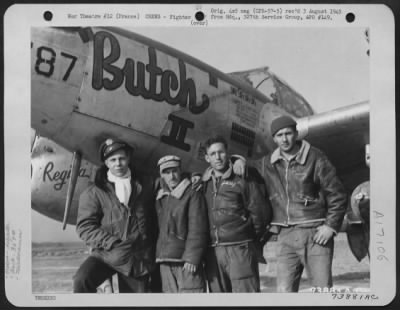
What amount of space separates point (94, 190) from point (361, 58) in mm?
1925

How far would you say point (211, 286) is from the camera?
195 inches

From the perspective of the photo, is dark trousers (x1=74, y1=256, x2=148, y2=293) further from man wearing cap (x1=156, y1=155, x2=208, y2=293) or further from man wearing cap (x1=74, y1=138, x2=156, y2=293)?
man wearing cap (x1=156, y1=155, x2=208, y2=293)

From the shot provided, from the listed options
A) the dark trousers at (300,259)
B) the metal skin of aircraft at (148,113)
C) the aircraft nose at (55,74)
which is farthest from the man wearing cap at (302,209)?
the aircraft nose at (55,74)

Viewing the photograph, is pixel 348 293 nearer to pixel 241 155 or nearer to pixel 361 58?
pixel 241 155

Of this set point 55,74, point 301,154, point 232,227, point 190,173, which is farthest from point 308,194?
point 55,74

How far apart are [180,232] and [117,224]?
40 centimetres

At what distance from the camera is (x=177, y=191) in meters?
4.93

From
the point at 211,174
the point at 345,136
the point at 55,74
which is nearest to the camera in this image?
the point at 55,74

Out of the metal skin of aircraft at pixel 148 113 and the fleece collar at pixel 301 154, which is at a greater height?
the metal skin of aircraft at pixel 148 113

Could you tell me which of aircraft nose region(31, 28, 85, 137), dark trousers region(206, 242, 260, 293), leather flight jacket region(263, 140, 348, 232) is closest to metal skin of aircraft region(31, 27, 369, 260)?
aircraft nose region(31, 28, 85, 137)

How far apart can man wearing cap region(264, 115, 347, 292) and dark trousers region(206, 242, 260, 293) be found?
0.59ft

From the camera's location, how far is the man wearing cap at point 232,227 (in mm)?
4902

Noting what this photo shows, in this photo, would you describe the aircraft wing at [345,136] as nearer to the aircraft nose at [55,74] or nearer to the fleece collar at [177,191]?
the fleece collar at [177,191]

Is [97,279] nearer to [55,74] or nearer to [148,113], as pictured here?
[148,113]
